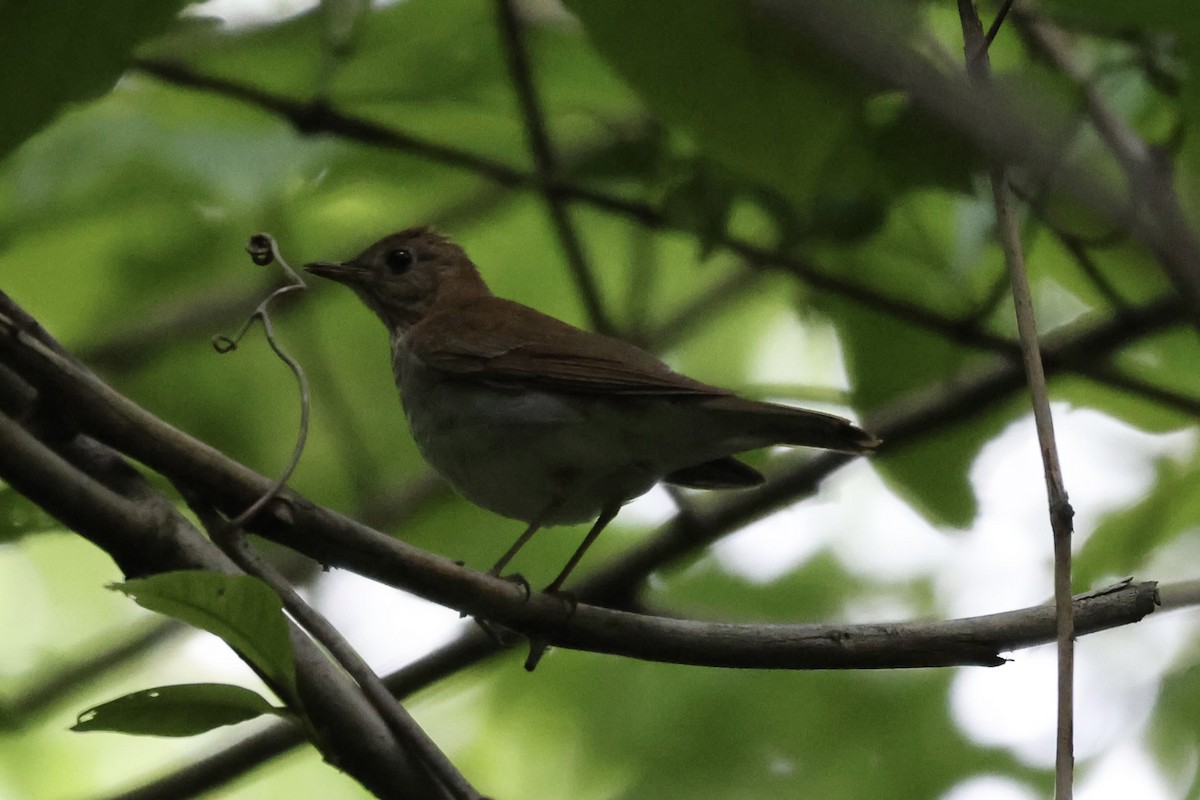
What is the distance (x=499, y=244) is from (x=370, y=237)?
23.7 inches

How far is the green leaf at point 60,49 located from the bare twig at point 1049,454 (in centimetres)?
163

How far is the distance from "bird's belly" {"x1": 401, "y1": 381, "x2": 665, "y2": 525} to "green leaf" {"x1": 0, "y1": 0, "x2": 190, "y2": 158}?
201 centimetres

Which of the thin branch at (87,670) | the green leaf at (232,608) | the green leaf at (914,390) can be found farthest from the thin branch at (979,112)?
the thin branch at (87,670)

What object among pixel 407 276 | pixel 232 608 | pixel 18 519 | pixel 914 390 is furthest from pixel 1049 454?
pixel 407 276

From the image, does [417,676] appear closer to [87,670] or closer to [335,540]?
[335,540]

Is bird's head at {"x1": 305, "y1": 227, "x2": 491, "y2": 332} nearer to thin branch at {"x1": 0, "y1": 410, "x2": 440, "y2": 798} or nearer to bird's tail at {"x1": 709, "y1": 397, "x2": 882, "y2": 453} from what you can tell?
bird's tail at {"x1": 709, "y1": 397, "x2": 882, "y2": 453}

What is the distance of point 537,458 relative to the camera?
4527 millimetres

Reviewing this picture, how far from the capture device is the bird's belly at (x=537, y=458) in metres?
4.52

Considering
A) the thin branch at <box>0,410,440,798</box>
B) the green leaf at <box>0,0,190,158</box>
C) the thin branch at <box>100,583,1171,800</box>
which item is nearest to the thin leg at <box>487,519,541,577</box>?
the thin branch at <box>100,583,1171,800</box>

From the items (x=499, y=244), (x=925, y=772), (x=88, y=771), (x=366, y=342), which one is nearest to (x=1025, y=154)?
(x=925, y=772)

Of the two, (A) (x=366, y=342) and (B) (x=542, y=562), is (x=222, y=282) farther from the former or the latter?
(B) (x=542, y=562)

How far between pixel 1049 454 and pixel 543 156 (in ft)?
8.18

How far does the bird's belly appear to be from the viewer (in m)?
4.52

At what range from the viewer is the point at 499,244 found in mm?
6320
